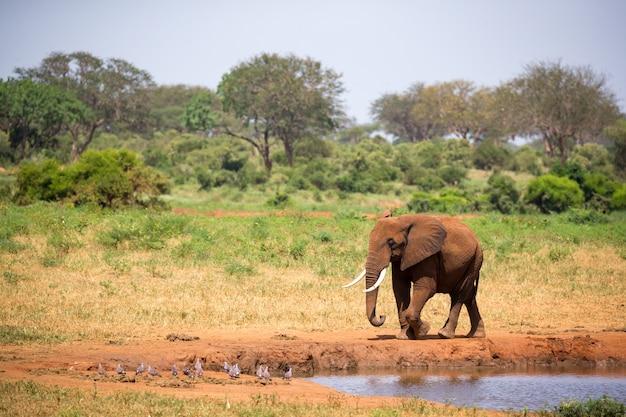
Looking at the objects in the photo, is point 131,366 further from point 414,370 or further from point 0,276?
point 0,276

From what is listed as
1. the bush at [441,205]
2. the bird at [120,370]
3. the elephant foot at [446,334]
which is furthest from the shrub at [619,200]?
the bird at [120,370]

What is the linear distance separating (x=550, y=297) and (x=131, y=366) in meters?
9.48

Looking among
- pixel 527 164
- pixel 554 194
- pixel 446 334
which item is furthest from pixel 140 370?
pixel 527 164

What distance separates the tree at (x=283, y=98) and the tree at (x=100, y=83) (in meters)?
8.35

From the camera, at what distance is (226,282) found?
1853 centimetres

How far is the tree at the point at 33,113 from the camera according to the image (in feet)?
176

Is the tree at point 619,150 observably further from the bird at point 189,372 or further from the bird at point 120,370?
the bird at point 120,370

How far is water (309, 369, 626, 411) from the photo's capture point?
1098 cm

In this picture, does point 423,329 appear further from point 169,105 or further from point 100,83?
point 169,105

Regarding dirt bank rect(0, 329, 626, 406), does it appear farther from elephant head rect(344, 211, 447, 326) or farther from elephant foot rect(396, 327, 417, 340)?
elephant head rect(344, 211, 447, 326)

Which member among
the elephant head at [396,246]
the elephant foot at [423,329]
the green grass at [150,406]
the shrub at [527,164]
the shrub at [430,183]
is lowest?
the green grass at [150,406]

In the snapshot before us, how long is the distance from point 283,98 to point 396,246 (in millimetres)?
46334

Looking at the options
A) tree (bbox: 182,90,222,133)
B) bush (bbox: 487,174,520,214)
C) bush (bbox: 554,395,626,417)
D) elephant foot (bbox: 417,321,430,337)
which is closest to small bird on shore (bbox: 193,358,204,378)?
elephant foot (bbox: 417,321,430,337)

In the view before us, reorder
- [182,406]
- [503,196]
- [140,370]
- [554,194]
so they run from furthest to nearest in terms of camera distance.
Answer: [503,196], [554,194], [140,370], [182,406]
